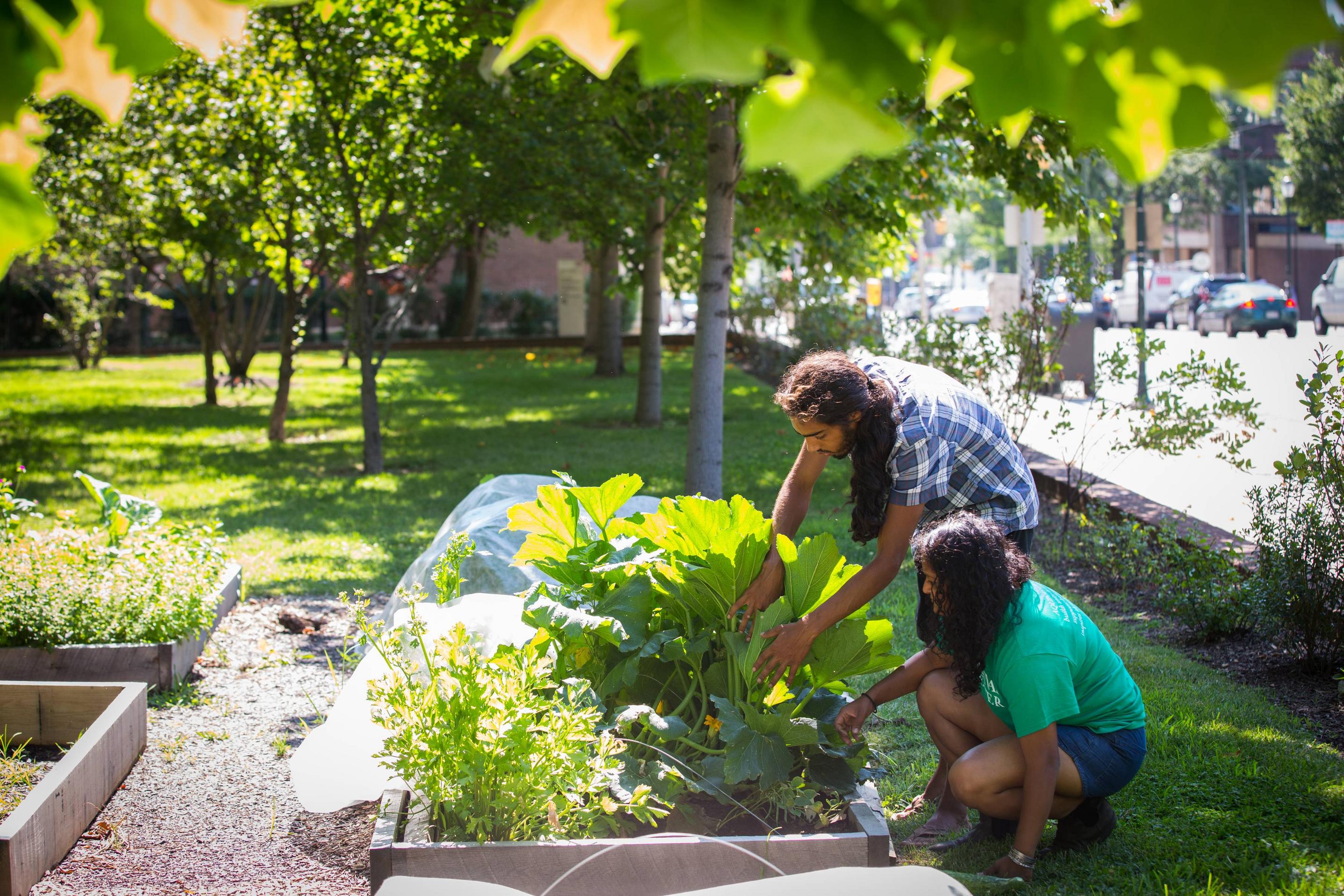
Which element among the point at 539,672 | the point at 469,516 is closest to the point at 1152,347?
the point at 469,516

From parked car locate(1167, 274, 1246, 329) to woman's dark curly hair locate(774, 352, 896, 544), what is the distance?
30814 mm

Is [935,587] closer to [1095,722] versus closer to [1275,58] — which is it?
[1095,722]

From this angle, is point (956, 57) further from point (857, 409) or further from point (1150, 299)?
point (1150, 299)

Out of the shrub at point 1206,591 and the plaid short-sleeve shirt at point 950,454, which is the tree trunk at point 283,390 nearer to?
the shrub at point 1206,591

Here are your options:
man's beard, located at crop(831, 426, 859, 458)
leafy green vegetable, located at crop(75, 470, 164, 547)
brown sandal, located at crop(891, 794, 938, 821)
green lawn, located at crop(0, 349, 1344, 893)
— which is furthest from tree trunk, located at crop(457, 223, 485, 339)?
man's beard, located at crop(831, 426, 859, 458)

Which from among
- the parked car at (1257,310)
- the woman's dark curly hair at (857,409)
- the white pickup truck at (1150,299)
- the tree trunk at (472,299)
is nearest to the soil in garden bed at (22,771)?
the woman's dark curly hair at (857,409)

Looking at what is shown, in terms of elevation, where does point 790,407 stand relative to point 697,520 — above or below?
above

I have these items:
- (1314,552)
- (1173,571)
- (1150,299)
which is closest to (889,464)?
(1314,552)

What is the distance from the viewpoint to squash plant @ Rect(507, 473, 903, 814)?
2959 millimetres

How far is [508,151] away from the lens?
10125mm

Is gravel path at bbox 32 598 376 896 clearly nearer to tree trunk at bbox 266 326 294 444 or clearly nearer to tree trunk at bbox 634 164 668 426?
tree trunk at bbox 266 326 294 444

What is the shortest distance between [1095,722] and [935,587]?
2.08 feet

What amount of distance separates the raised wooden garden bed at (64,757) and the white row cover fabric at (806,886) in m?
1.53

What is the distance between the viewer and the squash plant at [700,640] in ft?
9.71
